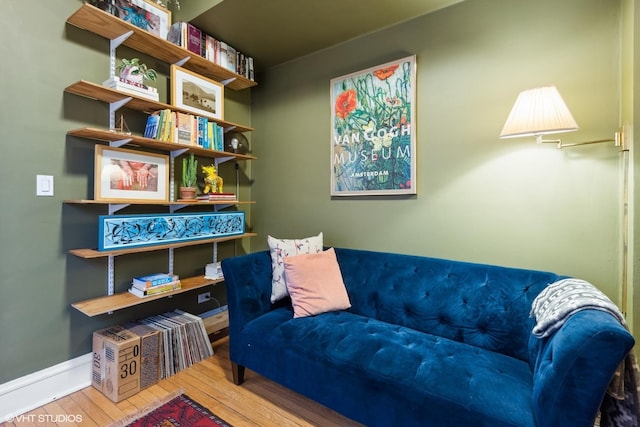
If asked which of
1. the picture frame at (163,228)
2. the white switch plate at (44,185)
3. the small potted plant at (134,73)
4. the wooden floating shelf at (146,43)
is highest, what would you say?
the wooden floating shelf at (146,43)

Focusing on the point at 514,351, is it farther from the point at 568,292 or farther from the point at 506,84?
the point at 506,84

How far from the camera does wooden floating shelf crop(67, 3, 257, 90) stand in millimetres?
1767

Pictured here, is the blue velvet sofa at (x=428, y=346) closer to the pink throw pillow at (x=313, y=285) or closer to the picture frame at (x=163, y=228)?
the pink throw pillow at (x=313, y=285)

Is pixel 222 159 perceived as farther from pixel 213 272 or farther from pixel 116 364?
pixel 116 364

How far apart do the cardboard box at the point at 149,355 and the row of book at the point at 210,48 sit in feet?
6.53

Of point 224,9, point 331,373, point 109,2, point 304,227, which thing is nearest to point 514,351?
point 331,373

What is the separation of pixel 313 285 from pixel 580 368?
1.31 metres

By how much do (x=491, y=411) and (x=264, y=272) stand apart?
1.42 metres

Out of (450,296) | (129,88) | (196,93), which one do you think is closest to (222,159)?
(196,93)

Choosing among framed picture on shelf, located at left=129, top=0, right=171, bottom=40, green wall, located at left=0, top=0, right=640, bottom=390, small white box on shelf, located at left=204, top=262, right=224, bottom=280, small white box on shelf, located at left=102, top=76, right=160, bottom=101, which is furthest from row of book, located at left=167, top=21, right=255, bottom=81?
small white box on shelf, located at left=204, top=262, right=224, bottom=280

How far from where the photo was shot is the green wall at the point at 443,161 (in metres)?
1.59

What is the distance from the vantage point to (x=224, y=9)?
206cm

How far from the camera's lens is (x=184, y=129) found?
7.18 ft

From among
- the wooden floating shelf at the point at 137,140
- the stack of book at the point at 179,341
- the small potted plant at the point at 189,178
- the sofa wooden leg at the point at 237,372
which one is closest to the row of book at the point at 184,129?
the wooden floating shelf at the point at 137,140
